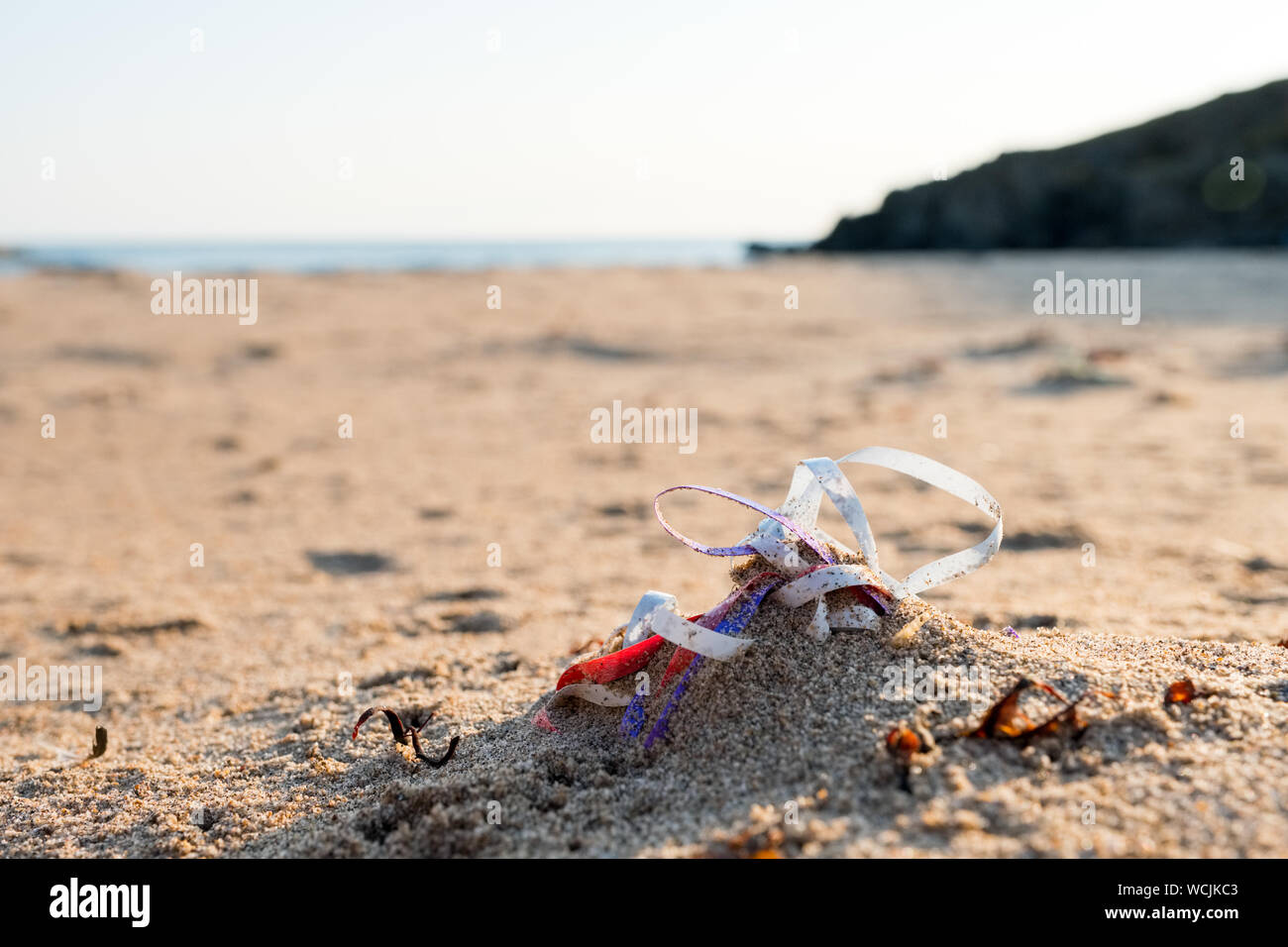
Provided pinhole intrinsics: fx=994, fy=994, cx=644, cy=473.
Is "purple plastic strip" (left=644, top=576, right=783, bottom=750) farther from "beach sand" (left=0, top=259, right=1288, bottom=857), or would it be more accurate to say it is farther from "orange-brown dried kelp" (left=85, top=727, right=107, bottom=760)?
"orange-brown dried kelp" (left=85, top=727, right=107, bottom=760)

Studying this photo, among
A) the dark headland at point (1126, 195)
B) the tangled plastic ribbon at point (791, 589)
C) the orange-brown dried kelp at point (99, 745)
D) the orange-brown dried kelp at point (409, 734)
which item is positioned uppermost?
the dark headland at point (1126, 195)

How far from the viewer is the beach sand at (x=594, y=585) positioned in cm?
154

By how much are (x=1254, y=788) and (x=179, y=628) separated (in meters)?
3.34

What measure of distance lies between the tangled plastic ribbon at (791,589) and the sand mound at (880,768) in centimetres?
3

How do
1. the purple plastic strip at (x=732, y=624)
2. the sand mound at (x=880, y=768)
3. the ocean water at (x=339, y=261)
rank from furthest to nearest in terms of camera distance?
1. the ocean water at (x=339, y=261)
2. the purple plastic strip at (x=732, y=624)
3. the sand mound at (x=880, y=768)

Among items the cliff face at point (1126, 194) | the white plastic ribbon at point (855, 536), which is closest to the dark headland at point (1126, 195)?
→ the cliff face at point (1126, 194)

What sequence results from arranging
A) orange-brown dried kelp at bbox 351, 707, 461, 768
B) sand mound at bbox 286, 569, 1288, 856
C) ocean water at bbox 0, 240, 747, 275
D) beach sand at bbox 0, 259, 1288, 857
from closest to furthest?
1. sand mound at bbox 286, 569, 1288, 856
2. beach sand at bbox 0, 259, 1288, 857
3. orange-brown dried kelp at bbox 351, 707, 461, 768
4. ocean water at bbox 0, 240, 747, 275

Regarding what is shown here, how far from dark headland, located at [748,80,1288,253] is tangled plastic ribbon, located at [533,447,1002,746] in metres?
27.0

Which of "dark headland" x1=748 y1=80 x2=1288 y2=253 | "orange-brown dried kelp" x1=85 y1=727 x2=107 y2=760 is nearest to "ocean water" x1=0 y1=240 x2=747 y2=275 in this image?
"dark headland" x1=748 y1=80 x2=1288 y2=253

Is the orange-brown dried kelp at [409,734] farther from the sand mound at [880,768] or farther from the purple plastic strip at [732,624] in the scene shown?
Answer: the purple plastic strip at [732,624]

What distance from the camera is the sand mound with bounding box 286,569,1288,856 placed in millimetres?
1382

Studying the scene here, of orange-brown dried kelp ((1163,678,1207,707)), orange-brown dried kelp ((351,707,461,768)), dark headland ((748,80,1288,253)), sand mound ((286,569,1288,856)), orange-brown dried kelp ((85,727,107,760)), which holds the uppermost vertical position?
dark headland ((748,80,1288,253))
